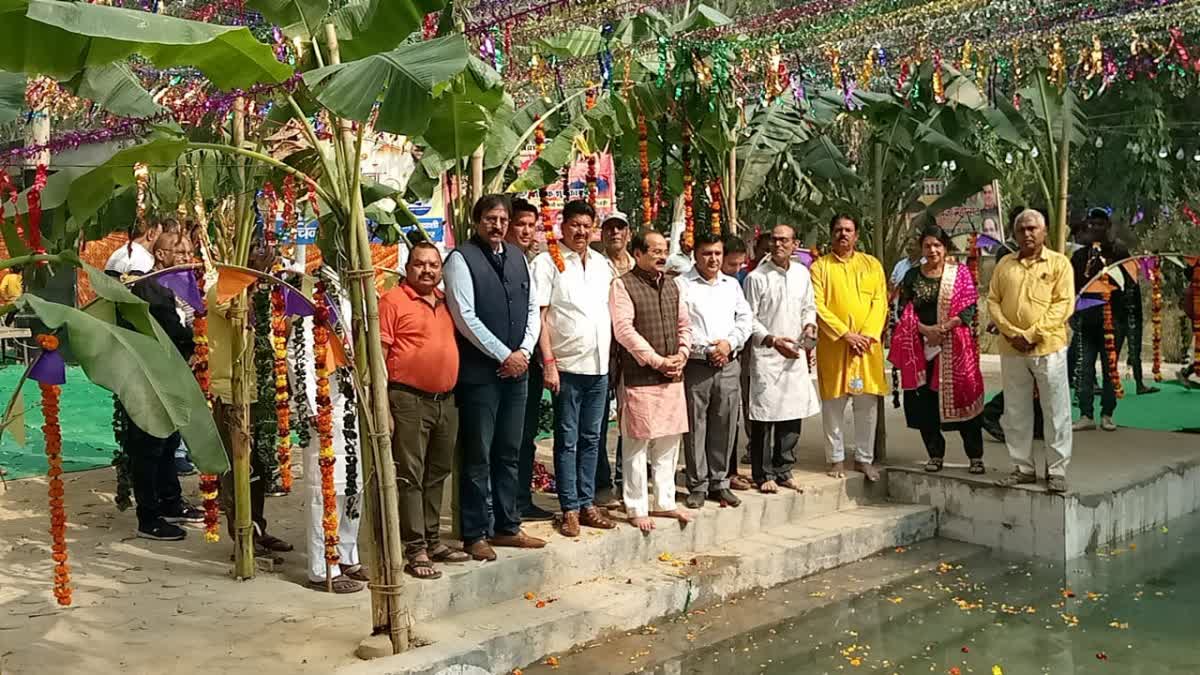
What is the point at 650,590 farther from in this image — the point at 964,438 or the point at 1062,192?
the point at 1062,192

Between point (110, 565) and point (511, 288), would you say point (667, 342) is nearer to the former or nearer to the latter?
point (511, 288)

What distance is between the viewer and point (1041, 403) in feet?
20.2

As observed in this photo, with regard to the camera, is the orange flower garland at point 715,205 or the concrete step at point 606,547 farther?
the orange flower garland at point 715,205

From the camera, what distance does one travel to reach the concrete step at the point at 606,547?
4.72 m

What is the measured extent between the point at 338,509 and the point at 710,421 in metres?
2.11

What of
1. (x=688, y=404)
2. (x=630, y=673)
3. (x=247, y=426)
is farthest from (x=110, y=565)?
(x=688, y=404)

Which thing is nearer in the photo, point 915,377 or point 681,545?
point 681,545

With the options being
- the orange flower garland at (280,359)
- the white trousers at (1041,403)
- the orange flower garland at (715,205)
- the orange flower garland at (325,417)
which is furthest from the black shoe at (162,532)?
the white trousers at (1041,403)

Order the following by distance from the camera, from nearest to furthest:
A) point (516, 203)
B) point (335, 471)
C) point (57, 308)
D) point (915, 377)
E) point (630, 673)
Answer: point (57, 308) → point (630, 673) → point (335, 471) → point (516, 203) → point (915, 377)

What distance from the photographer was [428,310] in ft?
16.0

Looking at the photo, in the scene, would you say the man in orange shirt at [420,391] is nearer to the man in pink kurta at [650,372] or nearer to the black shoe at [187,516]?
the man in pink kurta at [650,372]

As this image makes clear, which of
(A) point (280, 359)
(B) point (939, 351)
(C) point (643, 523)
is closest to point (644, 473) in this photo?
(C) point (643, 523)

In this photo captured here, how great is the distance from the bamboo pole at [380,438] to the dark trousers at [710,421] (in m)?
2.20

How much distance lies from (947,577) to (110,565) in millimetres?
4109
